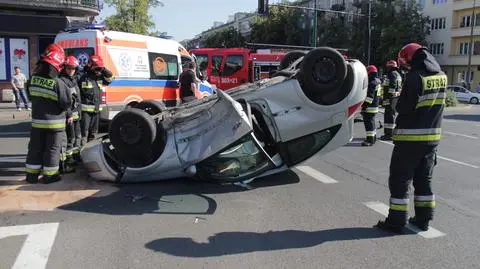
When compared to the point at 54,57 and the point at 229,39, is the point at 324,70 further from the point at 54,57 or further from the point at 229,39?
the point at 229,39

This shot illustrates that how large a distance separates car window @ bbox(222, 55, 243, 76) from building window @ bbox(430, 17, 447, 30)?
39259 mm

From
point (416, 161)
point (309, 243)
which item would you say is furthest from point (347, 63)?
point (309, 243)

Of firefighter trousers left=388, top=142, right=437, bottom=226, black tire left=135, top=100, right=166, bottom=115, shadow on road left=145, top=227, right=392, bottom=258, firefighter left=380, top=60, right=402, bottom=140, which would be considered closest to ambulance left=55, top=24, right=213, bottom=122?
black tire left=135, top=100, right=166, bottom=115

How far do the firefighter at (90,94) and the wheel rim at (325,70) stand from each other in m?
4.39

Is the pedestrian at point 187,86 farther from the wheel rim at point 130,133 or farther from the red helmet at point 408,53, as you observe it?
the red helmet at point 408,53

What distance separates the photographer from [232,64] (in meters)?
19.7

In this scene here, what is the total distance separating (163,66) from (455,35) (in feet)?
148

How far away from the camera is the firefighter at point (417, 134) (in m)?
4.76

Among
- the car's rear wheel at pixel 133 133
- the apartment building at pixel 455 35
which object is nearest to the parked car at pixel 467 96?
the apartment building at pixel 455 35

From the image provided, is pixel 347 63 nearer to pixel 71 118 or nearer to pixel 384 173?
pixel 384 173

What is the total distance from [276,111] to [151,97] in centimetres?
658

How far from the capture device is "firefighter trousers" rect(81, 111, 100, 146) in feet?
27.3

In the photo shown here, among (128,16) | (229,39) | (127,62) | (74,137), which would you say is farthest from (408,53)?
(229,39)

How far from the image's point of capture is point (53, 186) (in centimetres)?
635
